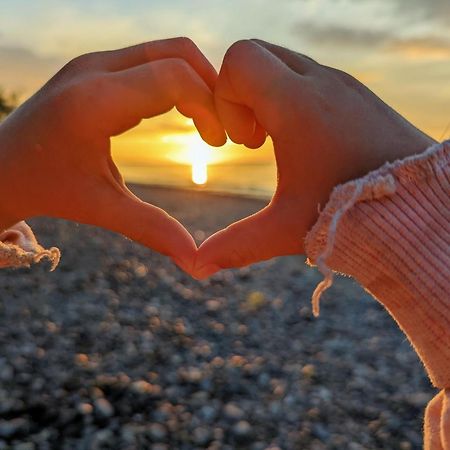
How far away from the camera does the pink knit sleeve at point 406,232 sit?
164 centimetres

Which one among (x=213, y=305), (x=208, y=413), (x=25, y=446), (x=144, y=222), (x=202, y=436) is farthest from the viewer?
(x=213, y=305)

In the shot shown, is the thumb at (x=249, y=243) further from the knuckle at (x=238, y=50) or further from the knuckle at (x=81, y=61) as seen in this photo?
the knuckle at (x=81, y=61)

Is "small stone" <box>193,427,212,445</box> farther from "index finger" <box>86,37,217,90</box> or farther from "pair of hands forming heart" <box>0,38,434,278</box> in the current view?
"index finger" <box>86,37,217,90</box>

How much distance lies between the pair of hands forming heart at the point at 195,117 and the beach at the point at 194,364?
1928mm

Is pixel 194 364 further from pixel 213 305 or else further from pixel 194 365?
pixel 213 305

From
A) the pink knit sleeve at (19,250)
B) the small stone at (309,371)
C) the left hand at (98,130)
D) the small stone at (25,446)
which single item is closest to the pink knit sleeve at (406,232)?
the left hand at (98,130)

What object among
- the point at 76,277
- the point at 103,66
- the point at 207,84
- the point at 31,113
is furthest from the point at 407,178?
the point at 76,277

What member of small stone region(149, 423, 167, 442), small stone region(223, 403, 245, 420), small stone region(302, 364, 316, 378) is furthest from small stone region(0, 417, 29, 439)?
small stone region(302, 364, 316, 378)

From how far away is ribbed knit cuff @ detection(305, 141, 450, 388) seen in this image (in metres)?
1.63

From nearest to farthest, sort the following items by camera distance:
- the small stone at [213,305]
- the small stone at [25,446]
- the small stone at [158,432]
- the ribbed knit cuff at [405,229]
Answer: the ribbed knit cuff at [405,229] < the small stone at [25,446] < the small stone at [158,432] < the small stone at [213,305]

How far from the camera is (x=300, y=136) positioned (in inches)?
64.5

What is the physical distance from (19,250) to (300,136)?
3.23 ft

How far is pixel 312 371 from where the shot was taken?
4.30 m

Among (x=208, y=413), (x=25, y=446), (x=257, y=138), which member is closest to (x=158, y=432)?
(x=208, y=413)
